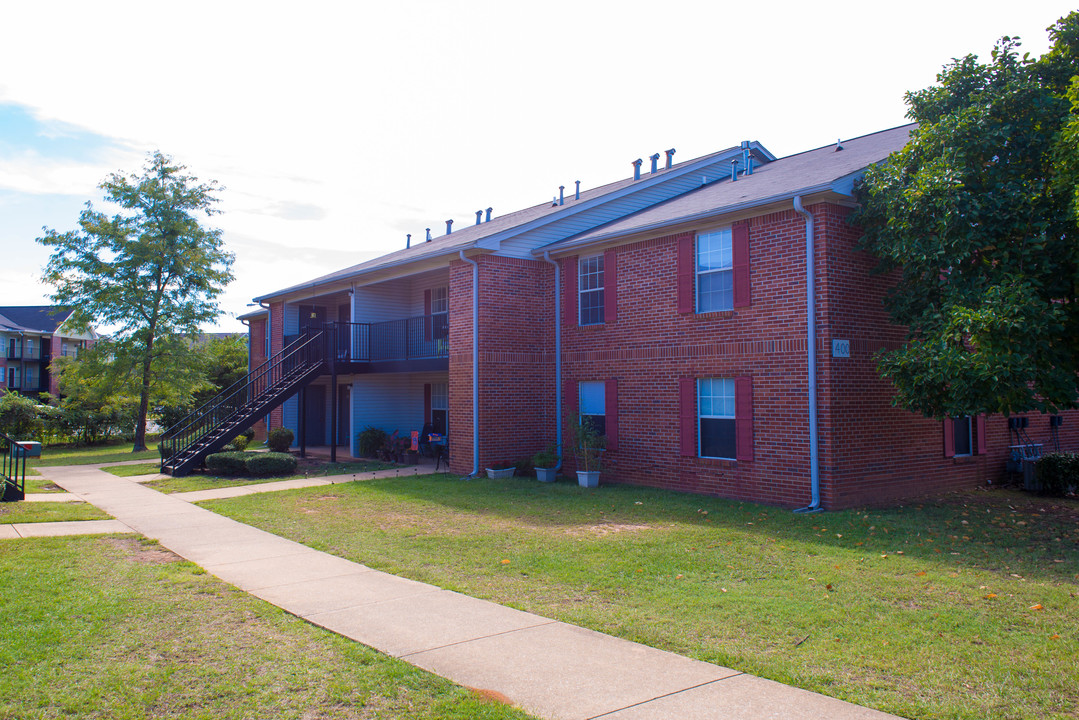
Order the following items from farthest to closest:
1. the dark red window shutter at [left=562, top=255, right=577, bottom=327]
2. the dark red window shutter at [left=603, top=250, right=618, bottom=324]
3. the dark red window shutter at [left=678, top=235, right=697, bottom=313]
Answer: the dark red window shutter at [left=562, top=255, right=577, bottom=327] → the dark red window shutter at [left=603, top=250, right=618, bottom=324] → the dark red window shutter at [left=678, top=235, right=697, bottom=313]

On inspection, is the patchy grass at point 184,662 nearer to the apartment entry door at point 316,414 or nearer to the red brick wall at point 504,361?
the red brick wall at point 504,361

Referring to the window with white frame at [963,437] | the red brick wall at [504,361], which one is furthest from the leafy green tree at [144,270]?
the window with white frame at [963,437]

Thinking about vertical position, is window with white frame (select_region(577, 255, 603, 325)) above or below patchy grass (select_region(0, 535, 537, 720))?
above

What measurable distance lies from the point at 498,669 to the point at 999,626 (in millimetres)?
3933

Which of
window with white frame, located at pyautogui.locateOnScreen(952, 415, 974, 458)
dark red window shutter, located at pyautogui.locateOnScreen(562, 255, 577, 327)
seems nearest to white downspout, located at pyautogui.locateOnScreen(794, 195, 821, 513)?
window with white frame, located at pyautogui.locateOnScreen(952, 415, 974, 458)

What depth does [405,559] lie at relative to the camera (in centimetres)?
820

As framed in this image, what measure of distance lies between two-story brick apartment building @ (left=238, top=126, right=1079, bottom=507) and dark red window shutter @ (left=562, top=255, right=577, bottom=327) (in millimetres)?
43

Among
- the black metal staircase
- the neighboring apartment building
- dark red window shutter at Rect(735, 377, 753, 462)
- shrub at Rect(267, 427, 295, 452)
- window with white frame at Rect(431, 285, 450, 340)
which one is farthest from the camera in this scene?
the neighboring apartment building

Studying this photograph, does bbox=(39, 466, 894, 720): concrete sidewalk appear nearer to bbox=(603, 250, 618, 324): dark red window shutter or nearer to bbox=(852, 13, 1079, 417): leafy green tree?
bbox=(852, 13, 1079, 417): leafy green tree

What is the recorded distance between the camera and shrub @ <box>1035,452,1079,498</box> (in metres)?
13.4

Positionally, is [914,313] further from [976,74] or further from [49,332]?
[49,332]

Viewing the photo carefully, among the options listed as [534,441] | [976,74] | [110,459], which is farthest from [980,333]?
[110,459]

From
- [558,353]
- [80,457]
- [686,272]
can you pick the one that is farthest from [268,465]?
[80,457]

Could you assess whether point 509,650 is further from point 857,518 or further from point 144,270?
point 144,270
